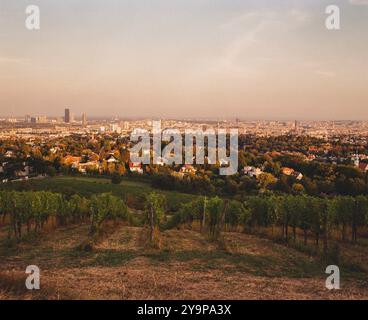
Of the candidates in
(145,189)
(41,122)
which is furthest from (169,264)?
(41,122)

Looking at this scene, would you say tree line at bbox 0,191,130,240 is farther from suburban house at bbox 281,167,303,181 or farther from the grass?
suburban house at bbox 281,167,303,181

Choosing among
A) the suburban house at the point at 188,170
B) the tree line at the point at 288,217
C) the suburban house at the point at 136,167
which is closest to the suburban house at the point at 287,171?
the suburban house at the point at 188,170

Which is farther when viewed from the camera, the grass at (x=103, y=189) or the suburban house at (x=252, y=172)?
the suburban house at (x=252, y=172)

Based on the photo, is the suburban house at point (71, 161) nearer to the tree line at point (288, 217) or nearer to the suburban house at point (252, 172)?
the suburban house at point (252, 172)

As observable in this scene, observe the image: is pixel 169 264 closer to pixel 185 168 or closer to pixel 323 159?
pixel 185 168

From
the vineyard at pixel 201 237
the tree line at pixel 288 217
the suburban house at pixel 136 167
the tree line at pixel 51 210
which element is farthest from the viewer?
the suburban house at pixel 136 167

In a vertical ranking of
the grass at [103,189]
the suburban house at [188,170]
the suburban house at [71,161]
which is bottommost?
the grass at [103,189]

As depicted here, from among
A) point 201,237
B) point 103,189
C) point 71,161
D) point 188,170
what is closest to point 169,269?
point 201,237
